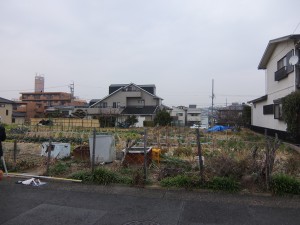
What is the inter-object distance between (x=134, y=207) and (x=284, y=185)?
320cm

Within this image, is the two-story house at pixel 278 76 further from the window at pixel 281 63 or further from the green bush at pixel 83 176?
the green bush at pixel 83 176

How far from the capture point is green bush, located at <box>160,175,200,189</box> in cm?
602

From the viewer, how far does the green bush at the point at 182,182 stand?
19.7 ft

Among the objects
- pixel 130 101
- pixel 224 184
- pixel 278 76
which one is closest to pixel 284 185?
pixel 224 184

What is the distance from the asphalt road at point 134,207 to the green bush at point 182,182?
0.24m

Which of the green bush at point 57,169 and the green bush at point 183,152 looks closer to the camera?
the green bush at point 57,169

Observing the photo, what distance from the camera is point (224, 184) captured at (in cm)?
589

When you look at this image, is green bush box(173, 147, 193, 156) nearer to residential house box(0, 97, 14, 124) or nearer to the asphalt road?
the asphalt road

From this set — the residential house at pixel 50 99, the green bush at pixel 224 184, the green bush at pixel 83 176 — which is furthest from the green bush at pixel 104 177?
the residential house at pixel 50 99

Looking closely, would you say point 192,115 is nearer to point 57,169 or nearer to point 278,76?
point 278,76

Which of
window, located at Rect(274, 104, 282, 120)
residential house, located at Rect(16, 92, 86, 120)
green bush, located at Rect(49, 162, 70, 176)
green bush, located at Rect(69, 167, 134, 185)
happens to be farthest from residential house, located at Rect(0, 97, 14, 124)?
green bush, located at Rect(69, 167, 134, 185)

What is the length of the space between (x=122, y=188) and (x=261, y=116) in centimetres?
1902

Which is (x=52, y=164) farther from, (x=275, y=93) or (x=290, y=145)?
(x=275, y=93)

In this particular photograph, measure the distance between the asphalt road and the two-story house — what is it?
34.6ft
